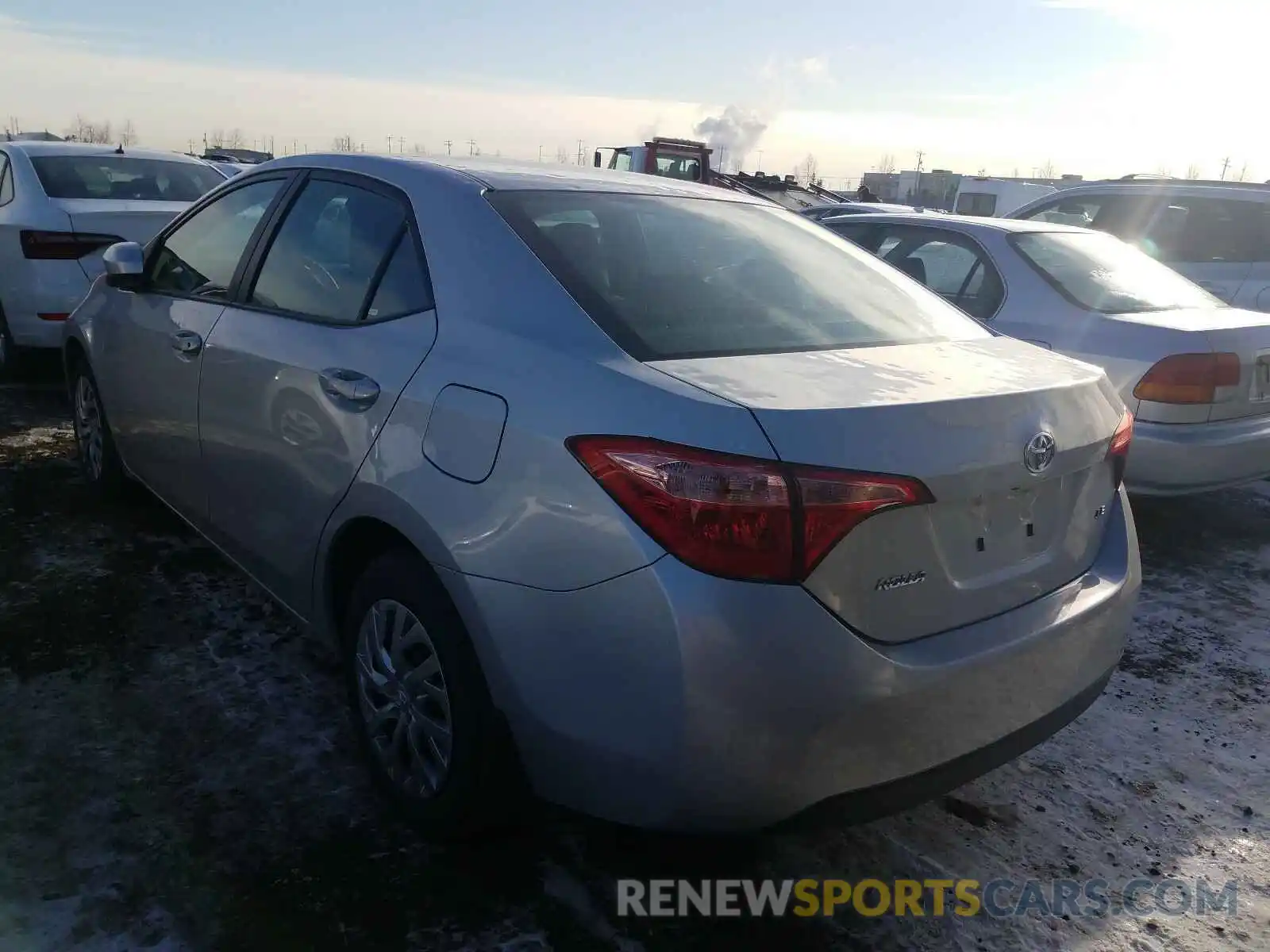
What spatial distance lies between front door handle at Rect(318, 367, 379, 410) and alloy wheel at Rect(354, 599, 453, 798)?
50 cm

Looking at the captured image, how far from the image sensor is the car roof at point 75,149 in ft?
22.2

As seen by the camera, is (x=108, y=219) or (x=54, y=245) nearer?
(x=54, y=245)

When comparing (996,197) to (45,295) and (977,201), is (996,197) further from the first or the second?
(45,295)

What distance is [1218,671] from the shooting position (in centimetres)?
358

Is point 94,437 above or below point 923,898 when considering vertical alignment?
above

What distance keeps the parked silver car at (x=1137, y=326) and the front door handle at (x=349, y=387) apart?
11.4 feet

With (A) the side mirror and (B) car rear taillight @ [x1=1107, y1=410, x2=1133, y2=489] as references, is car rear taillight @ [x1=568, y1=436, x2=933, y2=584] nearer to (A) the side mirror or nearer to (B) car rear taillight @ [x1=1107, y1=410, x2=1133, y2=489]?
(B) car rear taillight @ [x1=1107, y1=410, x2=1133, y2=489]

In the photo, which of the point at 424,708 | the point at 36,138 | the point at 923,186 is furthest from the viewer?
the point at 923,186

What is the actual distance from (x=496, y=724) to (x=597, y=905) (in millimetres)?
520

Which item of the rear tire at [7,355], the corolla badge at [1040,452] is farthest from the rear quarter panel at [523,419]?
the rear tire at [7,355]

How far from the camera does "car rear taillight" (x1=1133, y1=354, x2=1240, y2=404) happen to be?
436cm

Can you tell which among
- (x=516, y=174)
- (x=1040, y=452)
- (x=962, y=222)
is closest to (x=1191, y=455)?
(x=962, y=222)

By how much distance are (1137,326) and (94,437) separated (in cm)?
485

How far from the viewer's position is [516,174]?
2.76 metres
